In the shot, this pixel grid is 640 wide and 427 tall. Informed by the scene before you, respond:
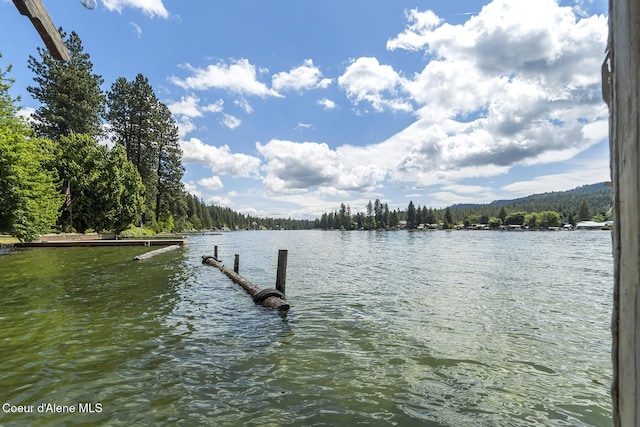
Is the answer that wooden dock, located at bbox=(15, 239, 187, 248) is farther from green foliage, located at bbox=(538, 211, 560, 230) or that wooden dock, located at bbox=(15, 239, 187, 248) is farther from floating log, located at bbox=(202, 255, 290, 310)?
green foliage, located at bbox=(538, 211, 560, 230)

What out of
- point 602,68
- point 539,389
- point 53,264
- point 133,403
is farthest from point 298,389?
point 53,264

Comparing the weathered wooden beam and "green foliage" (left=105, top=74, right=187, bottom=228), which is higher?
"green foliage" (left=105, top=74, right=187, bottom=228)

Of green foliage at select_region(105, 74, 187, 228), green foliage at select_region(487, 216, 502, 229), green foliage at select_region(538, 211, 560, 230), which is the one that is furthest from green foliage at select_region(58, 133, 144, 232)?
green foliage at select_region(487, 216, 502, 229)

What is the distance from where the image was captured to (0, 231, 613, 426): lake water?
488 cm

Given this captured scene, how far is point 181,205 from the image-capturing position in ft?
214

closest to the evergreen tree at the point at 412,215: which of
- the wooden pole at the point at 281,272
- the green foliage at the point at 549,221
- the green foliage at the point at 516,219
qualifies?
the green foliage at the point at 516,219

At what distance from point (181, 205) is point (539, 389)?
Result: 218 feet

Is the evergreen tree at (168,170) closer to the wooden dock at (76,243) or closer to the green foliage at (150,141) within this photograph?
the green foliage at (150,141)

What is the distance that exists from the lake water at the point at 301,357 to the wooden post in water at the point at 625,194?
154 inches

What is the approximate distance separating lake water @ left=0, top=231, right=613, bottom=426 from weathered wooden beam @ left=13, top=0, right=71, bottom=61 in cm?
434

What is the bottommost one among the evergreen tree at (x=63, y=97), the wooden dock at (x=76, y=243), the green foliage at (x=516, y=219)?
the wooden dock at (x=76, y=243)

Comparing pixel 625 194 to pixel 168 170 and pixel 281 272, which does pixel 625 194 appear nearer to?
pixel 281 272

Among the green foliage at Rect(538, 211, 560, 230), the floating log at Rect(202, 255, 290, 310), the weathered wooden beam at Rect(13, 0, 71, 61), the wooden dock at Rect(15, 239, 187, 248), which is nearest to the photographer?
the weathered wooden beam at Rect(13, 0, 71, 61)

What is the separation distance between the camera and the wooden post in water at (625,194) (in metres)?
1.24
